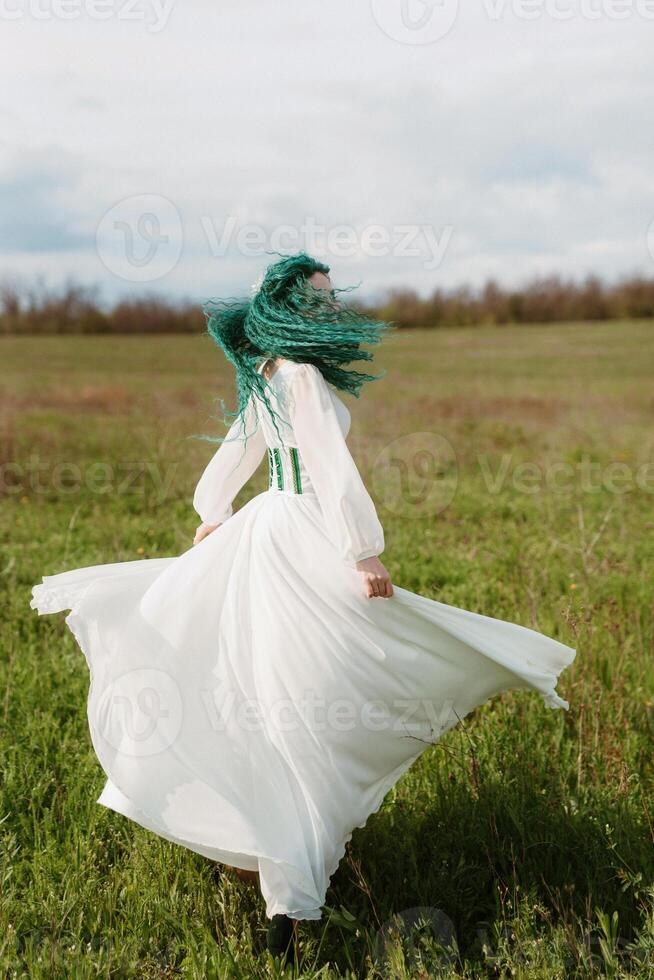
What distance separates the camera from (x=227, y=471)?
11.8ft

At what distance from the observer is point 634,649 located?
4969 millimetres

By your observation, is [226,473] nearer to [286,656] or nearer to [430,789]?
[286,656]

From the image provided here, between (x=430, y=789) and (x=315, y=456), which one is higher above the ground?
(x=315, y=456)

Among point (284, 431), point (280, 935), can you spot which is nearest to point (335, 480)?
point (284, 431)

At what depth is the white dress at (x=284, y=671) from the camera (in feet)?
9.01

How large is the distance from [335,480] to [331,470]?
4cm

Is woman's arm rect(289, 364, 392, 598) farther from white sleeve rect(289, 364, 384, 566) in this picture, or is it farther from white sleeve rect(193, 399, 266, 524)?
white sleeve rect(193, 399, 266, 524)

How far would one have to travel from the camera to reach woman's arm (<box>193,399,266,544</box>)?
139 inches

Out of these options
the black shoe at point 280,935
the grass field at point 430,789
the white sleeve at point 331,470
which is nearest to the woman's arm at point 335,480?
the white sleeve at point 331,470

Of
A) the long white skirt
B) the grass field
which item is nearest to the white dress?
the long white skirt

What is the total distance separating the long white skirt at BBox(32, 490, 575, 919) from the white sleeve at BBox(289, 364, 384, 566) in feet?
0.42

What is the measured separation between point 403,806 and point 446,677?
87cm

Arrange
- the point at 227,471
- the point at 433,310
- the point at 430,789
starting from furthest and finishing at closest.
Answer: the point at 433,310, the point at 430,789, the point at 227,471

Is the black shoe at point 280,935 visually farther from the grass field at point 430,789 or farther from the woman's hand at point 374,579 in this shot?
the woman's hand at point 374,579
